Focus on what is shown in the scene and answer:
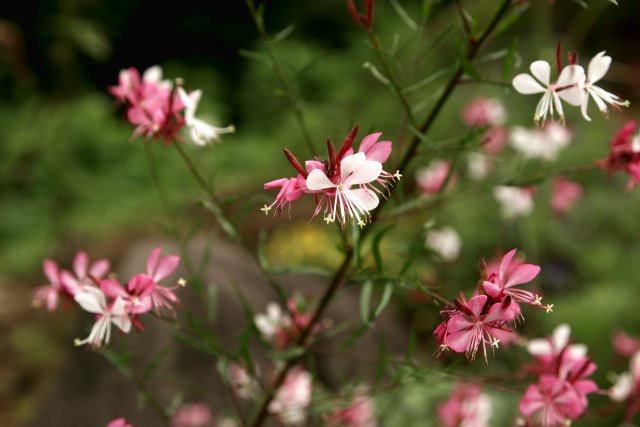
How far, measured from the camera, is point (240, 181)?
3.57m

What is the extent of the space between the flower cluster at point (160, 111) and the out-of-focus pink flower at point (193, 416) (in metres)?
0.97

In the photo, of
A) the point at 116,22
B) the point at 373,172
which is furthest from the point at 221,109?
the point at 373,172

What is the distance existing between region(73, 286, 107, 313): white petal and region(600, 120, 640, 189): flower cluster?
59 centimetres

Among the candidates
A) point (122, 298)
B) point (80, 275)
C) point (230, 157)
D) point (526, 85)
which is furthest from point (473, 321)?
point (230, 157)

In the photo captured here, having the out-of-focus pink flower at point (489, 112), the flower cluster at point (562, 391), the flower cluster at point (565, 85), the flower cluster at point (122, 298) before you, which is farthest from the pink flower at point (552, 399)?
the out-of-focus pink flower at point (489, 112)

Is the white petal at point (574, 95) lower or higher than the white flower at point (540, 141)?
higher

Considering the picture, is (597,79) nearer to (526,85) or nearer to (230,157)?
(526,85)

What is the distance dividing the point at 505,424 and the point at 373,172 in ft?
6.61

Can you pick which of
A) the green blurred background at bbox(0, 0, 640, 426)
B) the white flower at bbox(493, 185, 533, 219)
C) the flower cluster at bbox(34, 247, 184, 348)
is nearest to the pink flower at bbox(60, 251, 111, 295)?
the flower cluster at bbox(34, 247, 184, 348)

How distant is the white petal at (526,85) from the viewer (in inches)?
24.4

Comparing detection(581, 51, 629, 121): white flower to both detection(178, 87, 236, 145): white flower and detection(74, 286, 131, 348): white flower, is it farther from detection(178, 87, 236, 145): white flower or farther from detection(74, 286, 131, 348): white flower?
detection(74, 286, 131, 348): white flower

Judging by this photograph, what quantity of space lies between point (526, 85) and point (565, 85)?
0.04 metres

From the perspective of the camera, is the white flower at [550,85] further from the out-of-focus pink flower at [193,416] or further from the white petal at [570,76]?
the out-of-focus pink flower at [193,416]

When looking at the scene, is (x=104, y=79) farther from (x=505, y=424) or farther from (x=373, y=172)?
(x=373, y=172)
